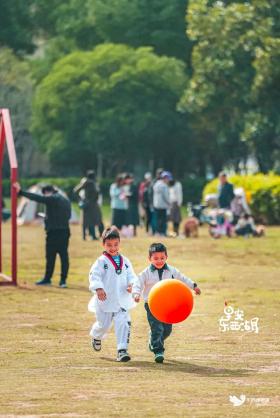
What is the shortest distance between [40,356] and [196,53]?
4602 centimetres

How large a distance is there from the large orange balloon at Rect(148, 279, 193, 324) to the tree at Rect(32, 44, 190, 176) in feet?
207

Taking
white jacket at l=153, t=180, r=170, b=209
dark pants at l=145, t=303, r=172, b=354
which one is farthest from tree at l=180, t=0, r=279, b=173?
dark pants at l=145, t=303, r=172, b=354

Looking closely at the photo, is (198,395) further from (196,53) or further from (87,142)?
(87,142)

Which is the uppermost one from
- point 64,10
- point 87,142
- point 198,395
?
point 64,10

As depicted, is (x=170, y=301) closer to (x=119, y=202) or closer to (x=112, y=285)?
(x=112, y=285)

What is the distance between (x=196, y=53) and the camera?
59.3 m

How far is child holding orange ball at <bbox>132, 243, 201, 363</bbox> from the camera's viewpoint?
1353cm

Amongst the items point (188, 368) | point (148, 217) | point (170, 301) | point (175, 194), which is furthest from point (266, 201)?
point (188, 368)

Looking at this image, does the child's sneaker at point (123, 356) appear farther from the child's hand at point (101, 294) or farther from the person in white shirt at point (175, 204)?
the person in white shirt at point (175, 204)

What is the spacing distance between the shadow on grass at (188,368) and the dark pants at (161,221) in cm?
2469

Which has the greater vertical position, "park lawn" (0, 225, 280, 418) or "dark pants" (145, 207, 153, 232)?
"dark pants" (145, 207, 153, 232)

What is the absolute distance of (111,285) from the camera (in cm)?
1386

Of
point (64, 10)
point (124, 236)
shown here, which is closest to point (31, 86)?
point (64, 10)

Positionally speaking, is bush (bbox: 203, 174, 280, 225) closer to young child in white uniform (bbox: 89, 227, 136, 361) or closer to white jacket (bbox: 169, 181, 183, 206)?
white jacket (bbox: 169, 181, 183, 206)
